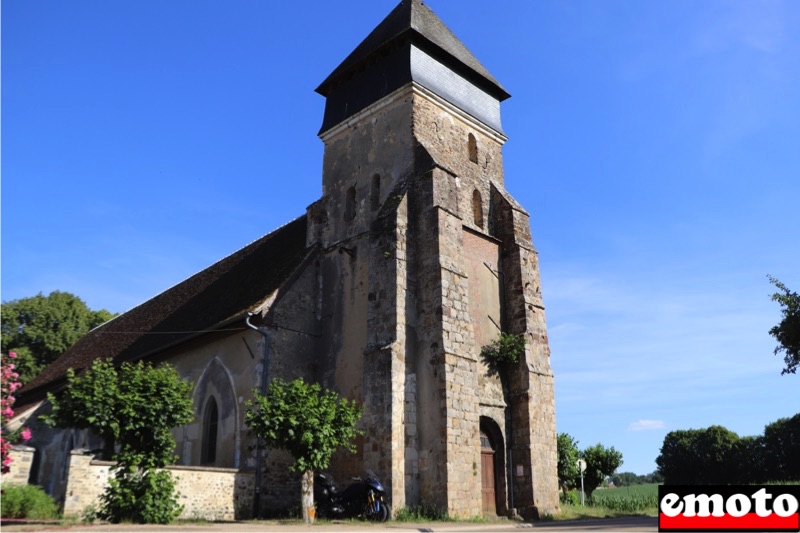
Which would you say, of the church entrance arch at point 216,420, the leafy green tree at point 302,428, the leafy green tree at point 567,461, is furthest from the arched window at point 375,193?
the leafy green tree at point 567,461

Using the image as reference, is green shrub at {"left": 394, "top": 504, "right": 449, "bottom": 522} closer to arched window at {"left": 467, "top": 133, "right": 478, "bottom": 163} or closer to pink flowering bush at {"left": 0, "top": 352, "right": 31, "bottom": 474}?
pink flowering bush at {"left": 0, "top": 352, "right": 31, "bottom": 474}

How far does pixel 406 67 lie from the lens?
21125 mm

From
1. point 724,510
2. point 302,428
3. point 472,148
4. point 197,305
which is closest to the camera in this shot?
point 724,510

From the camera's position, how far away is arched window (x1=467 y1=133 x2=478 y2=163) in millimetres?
22188

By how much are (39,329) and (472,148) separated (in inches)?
1127

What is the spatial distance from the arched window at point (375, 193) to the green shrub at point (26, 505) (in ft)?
38.9

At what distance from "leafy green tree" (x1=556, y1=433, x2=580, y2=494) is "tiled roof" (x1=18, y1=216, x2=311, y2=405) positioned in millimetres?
16197

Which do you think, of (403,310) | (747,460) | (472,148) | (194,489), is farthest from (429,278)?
(747,460)

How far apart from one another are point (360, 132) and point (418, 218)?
16.1 ft

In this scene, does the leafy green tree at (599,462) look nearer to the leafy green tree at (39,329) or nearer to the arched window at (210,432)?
the arched window at (210,432)

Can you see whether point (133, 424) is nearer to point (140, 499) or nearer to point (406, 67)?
point (140, 499)

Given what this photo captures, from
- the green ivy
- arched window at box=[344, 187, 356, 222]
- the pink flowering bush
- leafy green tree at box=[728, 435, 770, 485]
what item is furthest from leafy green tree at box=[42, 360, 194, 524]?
leafy green tree at box=[728, 435, 770, 485]

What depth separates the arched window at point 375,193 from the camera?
821 inches

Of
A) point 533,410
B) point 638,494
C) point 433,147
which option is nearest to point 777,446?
point 638,494
